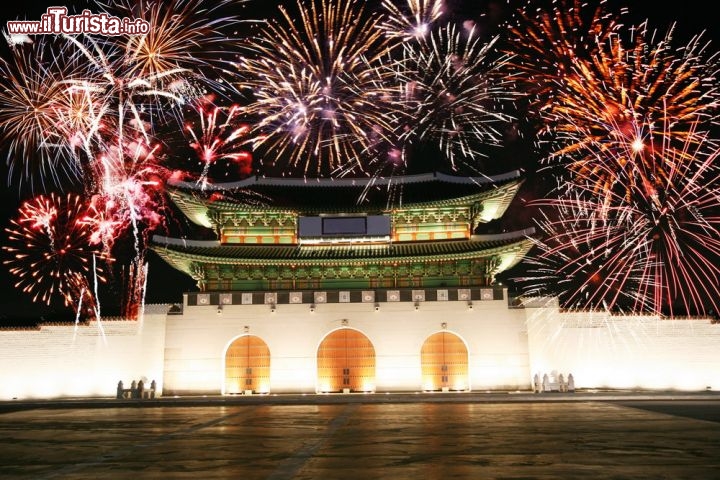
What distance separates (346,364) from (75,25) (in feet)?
54.9

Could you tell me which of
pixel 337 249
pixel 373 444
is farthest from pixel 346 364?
pixel 373 444

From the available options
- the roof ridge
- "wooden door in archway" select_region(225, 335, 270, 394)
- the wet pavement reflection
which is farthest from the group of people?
the roof ridge

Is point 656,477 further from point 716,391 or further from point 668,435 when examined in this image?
point 716,391

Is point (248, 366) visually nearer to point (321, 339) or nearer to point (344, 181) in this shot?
point (321, 339)

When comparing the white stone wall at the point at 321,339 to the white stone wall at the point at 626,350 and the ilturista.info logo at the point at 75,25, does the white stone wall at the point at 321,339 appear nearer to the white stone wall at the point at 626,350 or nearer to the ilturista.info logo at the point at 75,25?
the white stone wall at the point at 626,350

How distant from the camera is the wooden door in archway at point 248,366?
1040 inches

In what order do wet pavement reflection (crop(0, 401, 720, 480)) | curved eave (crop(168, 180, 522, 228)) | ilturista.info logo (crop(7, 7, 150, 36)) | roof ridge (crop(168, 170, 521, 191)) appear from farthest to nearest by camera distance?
roof ridge (crop(168, 170, 521, 191)) → curved eave (crop(168, 180, 522, 228)) → ilturista.info logo (crop(7, 7, 150, 36)) → wet pavement reflection (crop(0, 401, 720, 480))

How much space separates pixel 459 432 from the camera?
12.5 meters

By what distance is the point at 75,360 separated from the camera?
26469 mm

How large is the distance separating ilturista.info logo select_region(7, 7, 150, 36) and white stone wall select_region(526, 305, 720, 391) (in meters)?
19.4

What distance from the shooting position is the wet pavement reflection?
829cm

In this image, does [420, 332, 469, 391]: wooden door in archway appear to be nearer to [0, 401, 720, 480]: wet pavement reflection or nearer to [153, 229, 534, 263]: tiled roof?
[153, 229, 534, 263]: tiled roof

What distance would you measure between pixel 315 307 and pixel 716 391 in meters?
16.5

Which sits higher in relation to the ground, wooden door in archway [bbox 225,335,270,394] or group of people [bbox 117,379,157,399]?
wooden door in archway [bbox 225,335,270,394]
